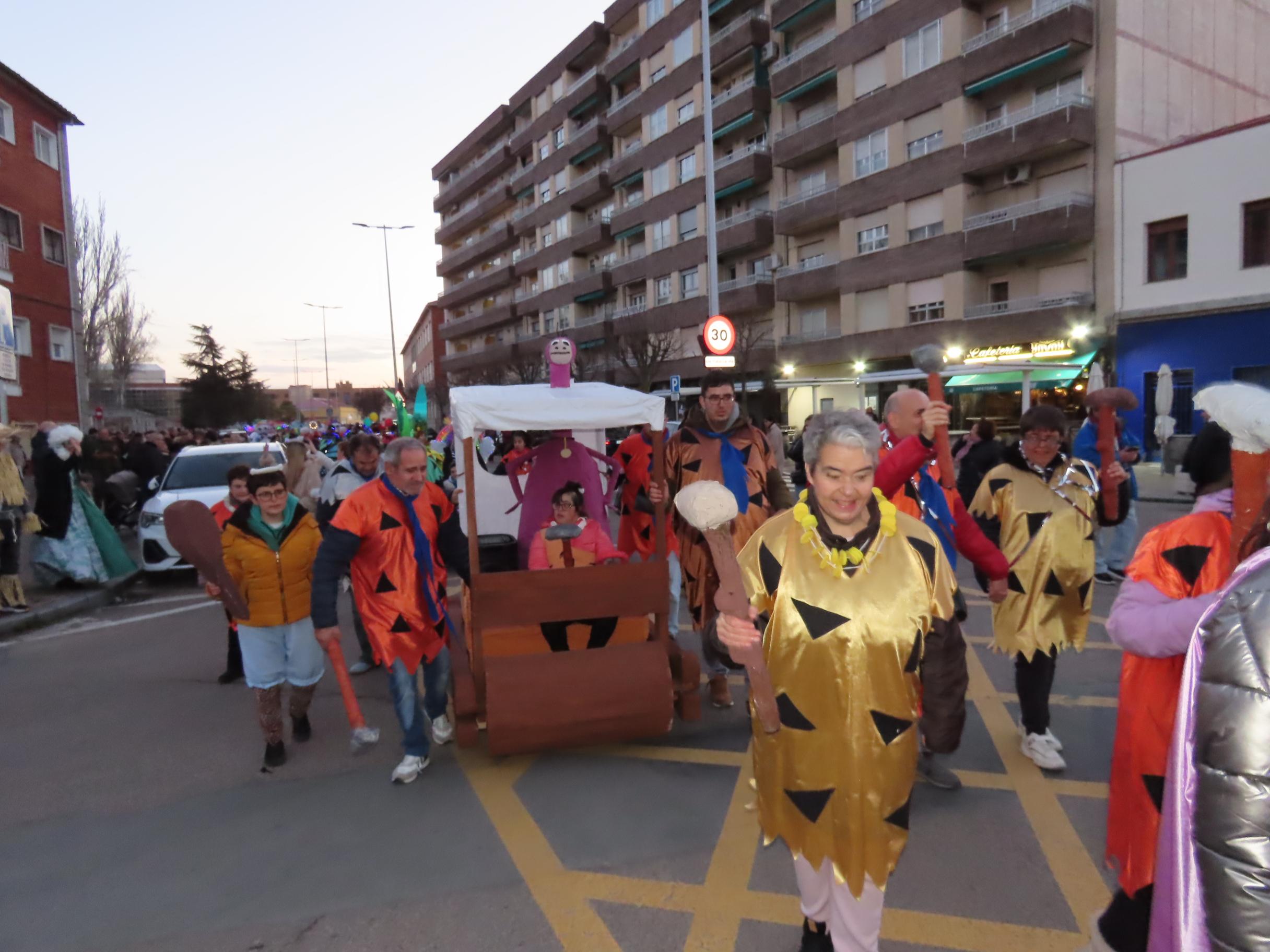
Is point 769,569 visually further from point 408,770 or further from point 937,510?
point 408,770

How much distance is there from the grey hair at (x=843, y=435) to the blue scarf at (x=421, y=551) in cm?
248

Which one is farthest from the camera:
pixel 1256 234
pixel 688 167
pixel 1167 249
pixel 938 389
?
pixel 688 167

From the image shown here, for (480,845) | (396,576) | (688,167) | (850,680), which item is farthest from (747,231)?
(850,680)

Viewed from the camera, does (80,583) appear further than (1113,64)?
No

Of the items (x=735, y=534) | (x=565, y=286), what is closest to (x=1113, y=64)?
(x=735, y=534)

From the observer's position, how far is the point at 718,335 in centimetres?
1161

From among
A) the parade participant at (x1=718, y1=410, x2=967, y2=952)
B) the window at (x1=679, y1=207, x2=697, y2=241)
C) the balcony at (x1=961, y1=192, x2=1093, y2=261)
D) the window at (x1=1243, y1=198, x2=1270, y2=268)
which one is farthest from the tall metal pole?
the window at (x1=679, y1=207, x2=697, y2=241)

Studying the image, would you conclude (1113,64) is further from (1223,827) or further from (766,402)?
(1223,827)

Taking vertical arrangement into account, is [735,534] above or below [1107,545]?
above

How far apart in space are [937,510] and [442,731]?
3063 mm

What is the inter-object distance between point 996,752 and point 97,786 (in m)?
4.85

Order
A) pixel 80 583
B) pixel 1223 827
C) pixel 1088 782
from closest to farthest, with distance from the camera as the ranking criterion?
pixel 1223 827, pixel 1088 782, pixel 80 583

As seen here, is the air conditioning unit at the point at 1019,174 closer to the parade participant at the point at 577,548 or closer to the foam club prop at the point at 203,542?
the parade participant at the point at 577,548

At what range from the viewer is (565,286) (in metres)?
47.3
